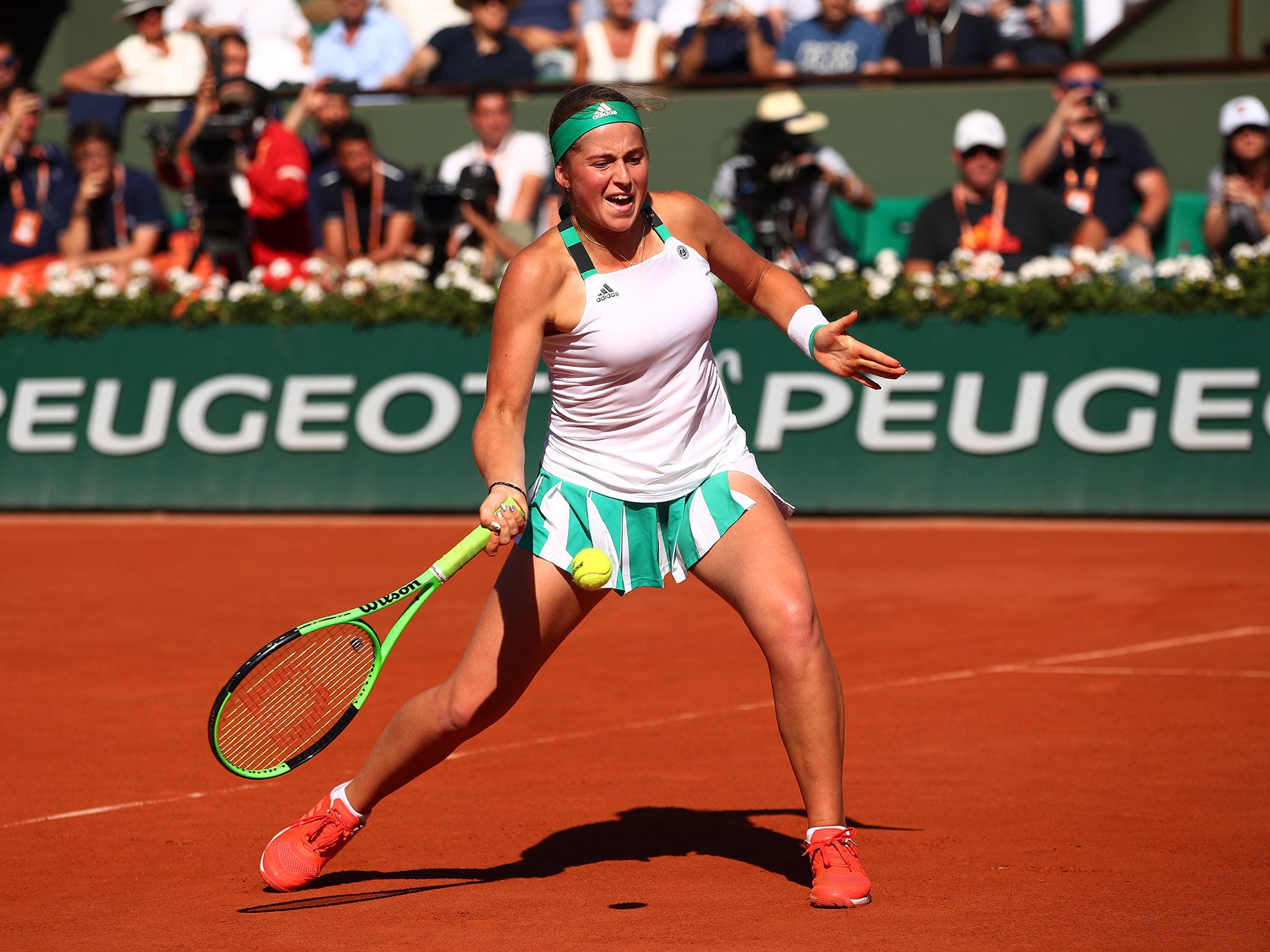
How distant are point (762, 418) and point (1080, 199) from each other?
9.56 feet

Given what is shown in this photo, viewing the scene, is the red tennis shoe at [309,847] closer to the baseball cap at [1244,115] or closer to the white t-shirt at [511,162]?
the white t-shirt at [511,162]

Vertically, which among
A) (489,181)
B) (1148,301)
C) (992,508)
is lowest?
(992,508)

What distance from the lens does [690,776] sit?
6023mm

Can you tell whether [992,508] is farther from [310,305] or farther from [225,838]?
[225,838]

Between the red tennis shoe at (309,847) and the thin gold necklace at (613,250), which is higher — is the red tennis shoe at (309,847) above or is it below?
below

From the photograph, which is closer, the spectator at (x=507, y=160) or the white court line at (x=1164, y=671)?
the white court line at (x=1164, y=671)

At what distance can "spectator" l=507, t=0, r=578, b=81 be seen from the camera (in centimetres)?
1603

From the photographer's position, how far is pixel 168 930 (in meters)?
4.39

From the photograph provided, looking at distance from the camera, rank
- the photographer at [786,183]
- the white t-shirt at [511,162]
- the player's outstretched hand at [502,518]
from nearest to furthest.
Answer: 1. the player's outstretched hand at [502,518]
2. the photographer at [786,183]
3. the white t-shirt at [511,162]

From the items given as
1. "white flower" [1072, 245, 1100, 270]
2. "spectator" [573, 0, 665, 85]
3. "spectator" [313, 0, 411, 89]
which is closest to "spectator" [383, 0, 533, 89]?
"spectator" [313, 0, 411, 89]

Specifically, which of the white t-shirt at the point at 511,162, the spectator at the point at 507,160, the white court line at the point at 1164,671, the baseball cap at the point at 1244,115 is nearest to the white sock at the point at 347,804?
the white court line at the point at 1164,671

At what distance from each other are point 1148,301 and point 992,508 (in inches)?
67.6

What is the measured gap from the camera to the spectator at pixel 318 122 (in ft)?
45.4

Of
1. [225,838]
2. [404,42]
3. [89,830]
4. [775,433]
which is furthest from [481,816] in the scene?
[404,42]
